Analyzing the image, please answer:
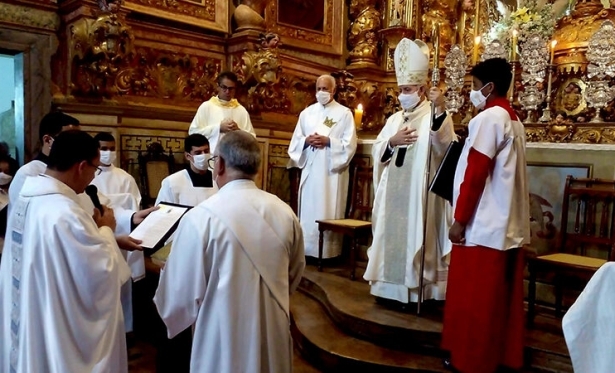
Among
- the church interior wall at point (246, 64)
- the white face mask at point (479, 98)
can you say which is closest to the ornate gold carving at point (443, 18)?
the church interior wall at point (246, 64)

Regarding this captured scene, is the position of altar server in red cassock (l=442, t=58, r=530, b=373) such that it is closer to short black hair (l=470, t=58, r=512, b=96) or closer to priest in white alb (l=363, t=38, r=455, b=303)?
short black hair (l=470, t=58, r=512, b=96)

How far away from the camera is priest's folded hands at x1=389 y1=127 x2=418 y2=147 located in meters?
4.11

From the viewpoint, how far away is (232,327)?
2156 millimetres

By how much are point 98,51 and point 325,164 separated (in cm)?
270

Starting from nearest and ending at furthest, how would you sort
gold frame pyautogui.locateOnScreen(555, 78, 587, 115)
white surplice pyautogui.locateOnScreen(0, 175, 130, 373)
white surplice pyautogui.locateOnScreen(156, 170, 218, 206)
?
white surplice pyautogui.locateOnScreen(0, 175, 130, 373) < white surplice pyautogui.locateOnScreen(156, 170, 218, 206) < gold frame pyautogui.locateOnScreen(555, 78, 587, 115)

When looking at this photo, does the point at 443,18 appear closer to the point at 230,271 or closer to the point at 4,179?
the point at 4,179

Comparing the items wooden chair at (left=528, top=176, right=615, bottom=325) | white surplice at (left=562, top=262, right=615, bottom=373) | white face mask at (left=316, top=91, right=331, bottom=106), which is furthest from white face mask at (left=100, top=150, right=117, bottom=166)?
white surplice at (left=562, top=262, right=615, bottom=373)

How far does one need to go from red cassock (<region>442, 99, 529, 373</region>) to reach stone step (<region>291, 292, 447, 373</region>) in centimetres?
34

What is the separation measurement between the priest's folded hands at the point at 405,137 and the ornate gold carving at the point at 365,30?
173 inches

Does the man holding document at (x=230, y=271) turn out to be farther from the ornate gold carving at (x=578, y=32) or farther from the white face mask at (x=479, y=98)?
the ornate gold carving at (x=578, y=32)

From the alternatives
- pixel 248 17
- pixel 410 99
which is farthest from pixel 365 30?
pixel 410 99

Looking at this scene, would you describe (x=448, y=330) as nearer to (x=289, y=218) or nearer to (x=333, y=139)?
(x=289, y=218)

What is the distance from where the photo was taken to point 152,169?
618cm

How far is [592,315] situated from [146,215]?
7.70 feet
